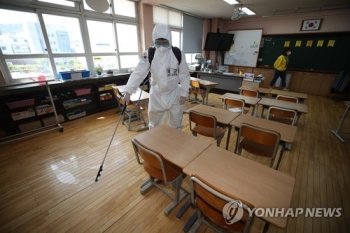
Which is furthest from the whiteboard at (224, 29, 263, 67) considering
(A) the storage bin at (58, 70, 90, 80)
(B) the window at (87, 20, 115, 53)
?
(A) the storage bin at (58, 70, 90, 80)

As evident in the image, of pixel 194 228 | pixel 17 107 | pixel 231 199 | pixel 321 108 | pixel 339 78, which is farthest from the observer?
pixel 339 78

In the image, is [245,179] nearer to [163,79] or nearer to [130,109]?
[163,79]

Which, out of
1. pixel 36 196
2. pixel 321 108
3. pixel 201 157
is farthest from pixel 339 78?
pixel 36 196

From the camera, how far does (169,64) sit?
2.01 m

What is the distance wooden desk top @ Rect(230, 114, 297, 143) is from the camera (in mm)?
1600

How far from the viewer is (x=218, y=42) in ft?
22.4

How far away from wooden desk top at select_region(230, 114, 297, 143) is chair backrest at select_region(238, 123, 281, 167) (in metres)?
0.11

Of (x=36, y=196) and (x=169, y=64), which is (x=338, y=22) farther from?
(x=36, y=196)

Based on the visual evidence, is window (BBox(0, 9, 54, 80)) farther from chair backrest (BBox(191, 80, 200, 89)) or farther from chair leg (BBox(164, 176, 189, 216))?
chair leg (BBox(164, 176, 189, 216))

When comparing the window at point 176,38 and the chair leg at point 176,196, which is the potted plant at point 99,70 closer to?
the window at point 176,38

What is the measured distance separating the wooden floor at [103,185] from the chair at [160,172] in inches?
3.7

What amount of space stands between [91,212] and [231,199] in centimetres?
149

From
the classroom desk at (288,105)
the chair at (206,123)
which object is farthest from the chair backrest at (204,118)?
the classroom desk at (288,105)

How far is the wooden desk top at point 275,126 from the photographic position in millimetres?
1600
